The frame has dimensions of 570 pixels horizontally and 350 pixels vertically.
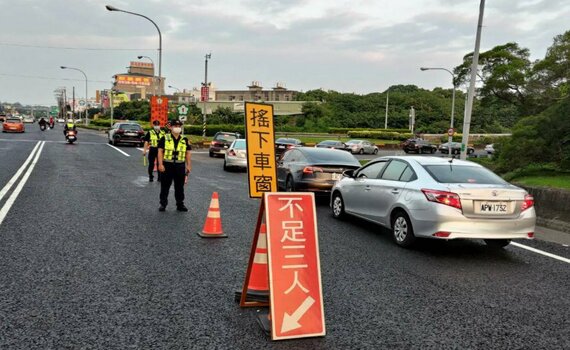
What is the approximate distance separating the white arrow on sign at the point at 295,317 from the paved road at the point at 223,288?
0.41ft

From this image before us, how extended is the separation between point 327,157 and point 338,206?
9.23 feet

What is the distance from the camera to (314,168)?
438 inches

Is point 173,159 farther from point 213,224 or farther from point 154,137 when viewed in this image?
point 154,137

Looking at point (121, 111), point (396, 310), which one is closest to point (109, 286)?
point (396, 310)

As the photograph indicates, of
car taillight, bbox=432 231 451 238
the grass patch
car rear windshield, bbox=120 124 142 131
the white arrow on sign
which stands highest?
car rear windshield, bbox=120 124 142 131

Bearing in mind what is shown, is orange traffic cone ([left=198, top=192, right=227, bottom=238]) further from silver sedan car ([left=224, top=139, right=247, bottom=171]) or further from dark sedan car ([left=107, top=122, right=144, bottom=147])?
dark sedan car ([left=107, top=122, right=144, bottom=147])

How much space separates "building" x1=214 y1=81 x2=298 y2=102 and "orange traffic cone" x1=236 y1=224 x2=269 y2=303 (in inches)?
4620

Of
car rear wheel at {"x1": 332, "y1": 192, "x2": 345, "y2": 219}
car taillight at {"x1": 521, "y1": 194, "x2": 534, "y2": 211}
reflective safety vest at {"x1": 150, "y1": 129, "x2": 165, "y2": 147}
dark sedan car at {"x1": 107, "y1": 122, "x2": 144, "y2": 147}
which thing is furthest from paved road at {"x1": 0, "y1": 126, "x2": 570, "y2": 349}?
dark sedan car at {"x1": 107, "y1": 122, "x2": 144, "y2": 147}

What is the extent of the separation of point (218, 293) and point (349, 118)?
286ft

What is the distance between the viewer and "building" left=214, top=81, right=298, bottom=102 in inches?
4906

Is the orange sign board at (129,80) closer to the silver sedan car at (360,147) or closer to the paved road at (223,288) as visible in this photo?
the silver sedan car at (360,147)

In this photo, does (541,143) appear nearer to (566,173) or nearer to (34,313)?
(566,173)

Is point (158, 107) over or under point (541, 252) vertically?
over

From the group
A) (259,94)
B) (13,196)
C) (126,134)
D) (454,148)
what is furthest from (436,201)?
(259,94)
